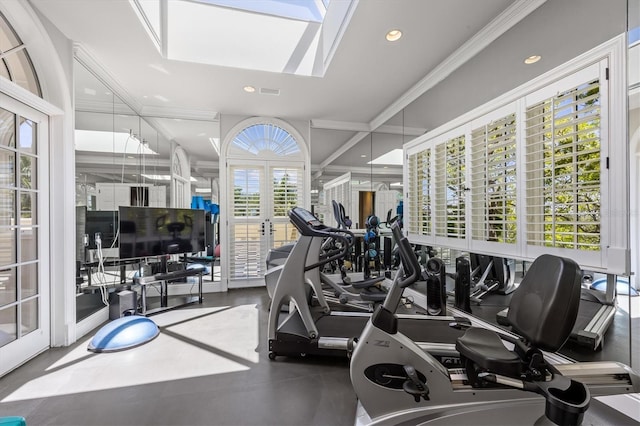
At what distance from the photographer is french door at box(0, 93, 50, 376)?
7.79 feet

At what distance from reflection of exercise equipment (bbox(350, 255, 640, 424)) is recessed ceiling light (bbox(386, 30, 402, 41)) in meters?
2.24

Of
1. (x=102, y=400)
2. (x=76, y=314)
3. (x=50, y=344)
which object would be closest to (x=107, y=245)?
(x=76, y=314)

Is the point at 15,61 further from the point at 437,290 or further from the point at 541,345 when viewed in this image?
the point at 437,290

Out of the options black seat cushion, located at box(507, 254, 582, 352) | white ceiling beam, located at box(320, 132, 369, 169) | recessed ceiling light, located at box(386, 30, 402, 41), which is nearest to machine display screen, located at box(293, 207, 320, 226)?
black seat cushion, located at box(507, 254, 582, 352)

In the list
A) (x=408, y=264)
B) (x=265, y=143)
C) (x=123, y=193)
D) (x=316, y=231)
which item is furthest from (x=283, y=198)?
(x=408, y=264)

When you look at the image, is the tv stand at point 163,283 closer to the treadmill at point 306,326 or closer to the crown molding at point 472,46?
the treadmill at point 306,326

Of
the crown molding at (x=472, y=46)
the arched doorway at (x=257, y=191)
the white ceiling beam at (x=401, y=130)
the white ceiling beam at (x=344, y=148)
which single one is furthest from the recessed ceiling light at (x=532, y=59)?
the arched doorway at (x=257, y=191)

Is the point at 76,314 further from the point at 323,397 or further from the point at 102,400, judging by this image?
the point at 323,397

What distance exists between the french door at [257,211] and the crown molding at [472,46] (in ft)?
7.63

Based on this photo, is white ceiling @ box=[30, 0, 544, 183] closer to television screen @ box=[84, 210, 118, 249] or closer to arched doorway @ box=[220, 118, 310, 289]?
A: arched doorway @ box=[220, 118, 310, 289]

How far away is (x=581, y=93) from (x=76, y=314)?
197 inches

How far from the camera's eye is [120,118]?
3.94 metres

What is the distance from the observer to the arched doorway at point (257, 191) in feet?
16.6

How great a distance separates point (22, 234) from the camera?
2523 millimetres
